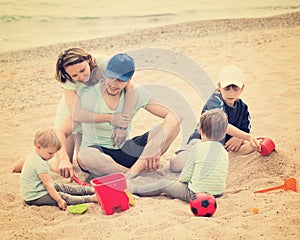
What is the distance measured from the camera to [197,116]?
4348mm

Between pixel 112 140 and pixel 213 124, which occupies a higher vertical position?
pixel 213 124

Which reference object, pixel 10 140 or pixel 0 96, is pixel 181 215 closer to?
pixel 10 140

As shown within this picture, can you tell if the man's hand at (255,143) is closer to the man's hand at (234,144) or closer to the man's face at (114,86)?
the man's hand at (234,144)

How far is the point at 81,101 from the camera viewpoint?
3066 millimetres

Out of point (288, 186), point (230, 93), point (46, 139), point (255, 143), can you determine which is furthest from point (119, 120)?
point (288, 186)

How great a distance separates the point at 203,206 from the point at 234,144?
939 mm

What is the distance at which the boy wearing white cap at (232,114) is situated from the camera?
Answer: 2984 millimetres

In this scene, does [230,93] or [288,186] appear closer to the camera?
[288,186]

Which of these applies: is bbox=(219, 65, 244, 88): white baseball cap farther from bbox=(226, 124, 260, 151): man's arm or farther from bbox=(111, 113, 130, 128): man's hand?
bbox=(111, 113, 130, 128): man's hand

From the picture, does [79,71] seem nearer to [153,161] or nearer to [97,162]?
[97,162]

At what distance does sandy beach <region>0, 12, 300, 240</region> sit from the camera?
2207 mm

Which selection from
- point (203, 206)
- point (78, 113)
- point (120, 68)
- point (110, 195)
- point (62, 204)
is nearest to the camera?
point (203, 206)

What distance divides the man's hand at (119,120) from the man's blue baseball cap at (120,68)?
0.85 feet

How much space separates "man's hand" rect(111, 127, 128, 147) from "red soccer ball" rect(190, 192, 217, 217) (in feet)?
2.73
